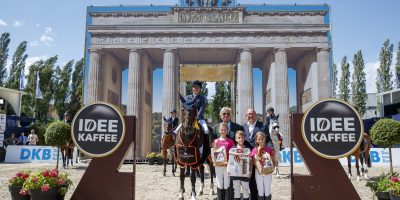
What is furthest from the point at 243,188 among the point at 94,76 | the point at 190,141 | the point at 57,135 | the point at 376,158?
the point at 94,76

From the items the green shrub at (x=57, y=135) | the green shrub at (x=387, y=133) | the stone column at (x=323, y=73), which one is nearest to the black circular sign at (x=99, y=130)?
the green shrub at (x=57, y=135)

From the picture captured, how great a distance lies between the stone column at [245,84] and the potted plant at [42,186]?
26.6m

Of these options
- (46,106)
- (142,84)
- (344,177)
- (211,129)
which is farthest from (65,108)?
(344,177)

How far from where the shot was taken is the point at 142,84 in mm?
35469

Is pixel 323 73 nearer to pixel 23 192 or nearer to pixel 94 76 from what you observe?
pixel 94 76

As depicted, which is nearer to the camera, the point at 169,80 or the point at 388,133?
the point at 388,133

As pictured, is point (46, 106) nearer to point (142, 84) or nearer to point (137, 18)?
point (142, 84)

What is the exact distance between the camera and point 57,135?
15.7m

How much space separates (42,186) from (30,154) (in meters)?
19.5

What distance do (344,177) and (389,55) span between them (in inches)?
2051

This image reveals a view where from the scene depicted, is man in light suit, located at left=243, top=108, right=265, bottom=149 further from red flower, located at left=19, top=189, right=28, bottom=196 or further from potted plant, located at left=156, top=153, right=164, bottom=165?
potted plant, located at left=156, top=153, right=164, bottom=165

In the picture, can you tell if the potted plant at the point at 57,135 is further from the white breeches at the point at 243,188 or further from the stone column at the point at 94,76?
the stone column at the point at 94,76

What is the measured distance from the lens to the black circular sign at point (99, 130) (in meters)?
6.70

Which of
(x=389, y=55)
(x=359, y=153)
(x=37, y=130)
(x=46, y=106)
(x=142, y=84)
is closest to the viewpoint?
(x=359, y=153)
